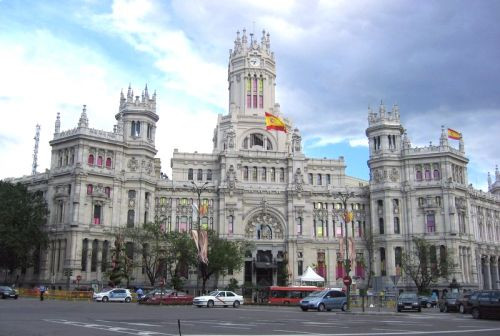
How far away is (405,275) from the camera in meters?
92.7

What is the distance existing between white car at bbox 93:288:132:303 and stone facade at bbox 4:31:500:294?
79.5ft

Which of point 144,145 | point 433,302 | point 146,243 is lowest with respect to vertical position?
point 433,302

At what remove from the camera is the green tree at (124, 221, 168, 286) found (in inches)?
3204

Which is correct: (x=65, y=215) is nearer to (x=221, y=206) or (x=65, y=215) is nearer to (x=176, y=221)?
(x=176, y=221)

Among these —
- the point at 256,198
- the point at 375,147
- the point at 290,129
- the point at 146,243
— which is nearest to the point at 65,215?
the point at 146,243

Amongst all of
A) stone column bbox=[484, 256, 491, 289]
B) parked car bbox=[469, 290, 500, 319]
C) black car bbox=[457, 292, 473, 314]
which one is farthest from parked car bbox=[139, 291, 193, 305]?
stone column bbox=[484, 256, 491, 289]

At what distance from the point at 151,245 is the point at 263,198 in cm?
2298

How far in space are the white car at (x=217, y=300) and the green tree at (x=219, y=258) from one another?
21.3m

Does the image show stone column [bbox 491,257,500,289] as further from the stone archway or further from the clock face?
the clock face

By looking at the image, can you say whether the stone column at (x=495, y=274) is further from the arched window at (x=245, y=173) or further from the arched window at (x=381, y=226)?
the arched window at (x=245, y=173)

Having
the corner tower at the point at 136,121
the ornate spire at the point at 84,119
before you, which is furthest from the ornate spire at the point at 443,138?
the ornate spire at the point at 84,119

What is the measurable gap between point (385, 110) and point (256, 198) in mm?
28314

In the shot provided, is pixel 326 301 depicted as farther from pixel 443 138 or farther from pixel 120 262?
pixel 443 138

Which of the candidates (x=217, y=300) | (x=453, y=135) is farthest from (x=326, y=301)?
(x=453, y=135)
